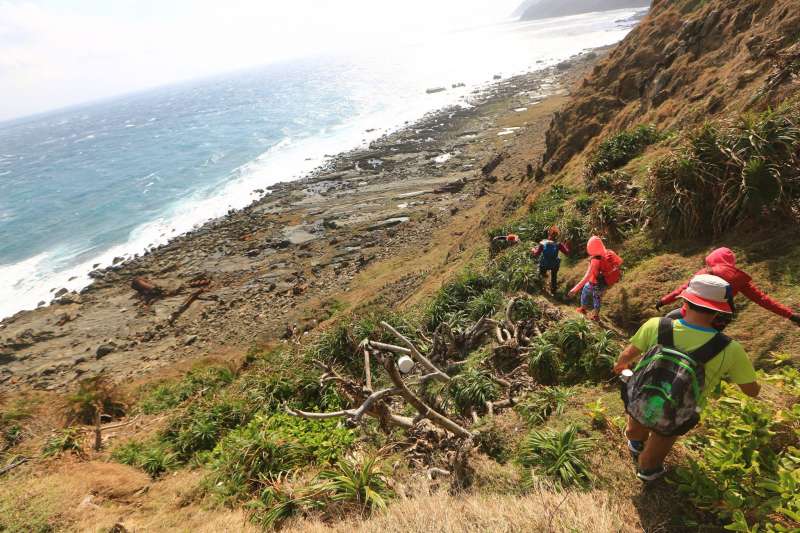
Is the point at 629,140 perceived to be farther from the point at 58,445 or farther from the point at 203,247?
the point at 203,247

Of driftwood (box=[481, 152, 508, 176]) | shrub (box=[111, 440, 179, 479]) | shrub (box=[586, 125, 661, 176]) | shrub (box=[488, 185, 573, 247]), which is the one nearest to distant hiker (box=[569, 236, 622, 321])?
shrub (box=[488, 185, 573, 247])

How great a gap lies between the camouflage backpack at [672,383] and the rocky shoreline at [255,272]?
13.6 metres

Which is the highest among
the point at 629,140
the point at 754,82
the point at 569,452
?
the point at 754,82

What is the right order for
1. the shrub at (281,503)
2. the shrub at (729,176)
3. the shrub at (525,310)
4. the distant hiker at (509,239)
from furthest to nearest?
the distant hiker at (509,239) → the shrub at (525,310) → the shrub at (729,176) → the shrub at (281,503)

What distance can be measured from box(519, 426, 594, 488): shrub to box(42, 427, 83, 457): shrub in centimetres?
858

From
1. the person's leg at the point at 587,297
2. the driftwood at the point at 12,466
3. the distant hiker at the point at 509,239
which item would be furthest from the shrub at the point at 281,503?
the distant hiker at the point at 509,239

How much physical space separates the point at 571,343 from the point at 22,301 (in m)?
33.2

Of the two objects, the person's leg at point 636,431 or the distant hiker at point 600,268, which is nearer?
the person's leg at point 636,431

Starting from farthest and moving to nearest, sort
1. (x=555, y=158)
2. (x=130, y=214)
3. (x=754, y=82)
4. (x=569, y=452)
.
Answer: (x=130, y=214)
(x=555, y=158)
(x=754, y=82)
(x=569, y=452)

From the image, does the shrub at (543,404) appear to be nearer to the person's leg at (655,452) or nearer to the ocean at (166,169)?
the person's leg at (655,452)

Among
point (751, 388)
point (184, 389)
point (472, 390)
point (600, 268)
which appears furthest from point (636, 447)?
point (184, 389)

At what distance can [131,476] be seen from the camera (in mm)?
6414

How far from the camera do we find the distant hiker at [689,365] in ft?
8.81

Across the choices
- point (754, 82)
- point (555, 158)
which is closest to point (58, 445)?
point (754, 82)
